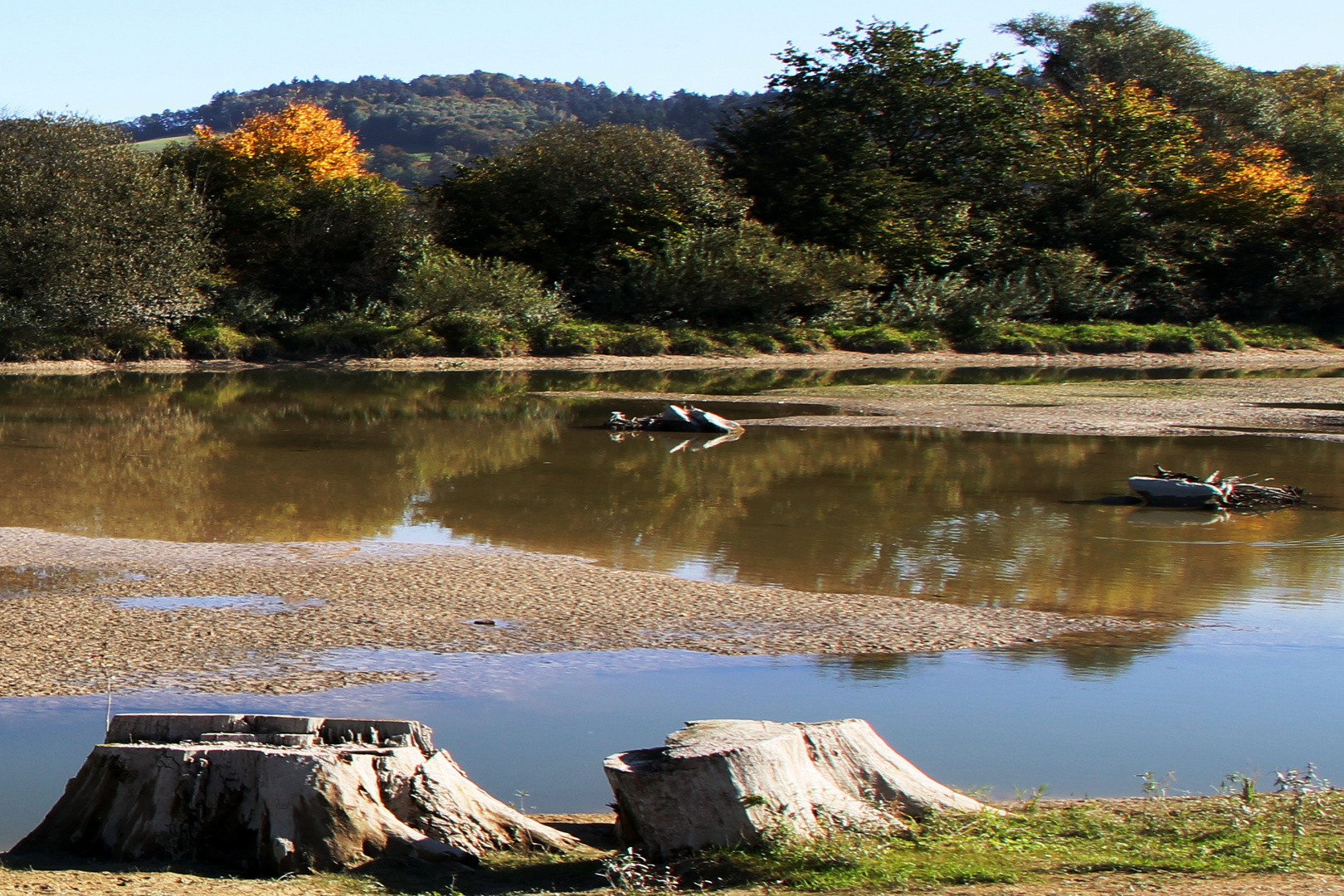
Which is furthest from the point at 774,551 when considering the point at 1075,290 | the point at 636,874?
the point at 1075,290

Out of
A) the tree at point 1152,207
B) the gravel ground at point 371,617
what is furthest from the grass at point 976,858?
the tree at point 1152,207

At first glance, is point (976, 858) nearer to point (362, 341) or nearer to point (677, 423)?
point (677, 423)

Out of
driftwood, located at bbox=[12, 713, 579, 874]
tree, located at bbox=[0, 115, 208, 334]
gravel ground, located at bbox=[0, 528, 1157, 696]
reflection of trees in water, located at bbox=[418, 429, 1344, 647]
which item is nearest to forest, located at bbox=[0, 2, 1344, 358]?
tree, located at bbox=[0, 115, 208, 334]

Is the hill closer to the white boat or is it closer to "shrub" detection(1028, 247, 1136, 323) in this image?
"shrub" detection(1028, 247, 1136, 323)

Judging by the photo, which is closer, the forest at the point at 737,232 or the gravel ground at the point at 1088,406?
the gravel ground at the point at 1088,406

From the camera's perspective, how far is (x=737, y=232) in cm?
4650

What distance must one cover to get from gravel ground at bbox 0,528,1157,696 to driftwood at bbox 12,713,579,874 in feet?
7.43

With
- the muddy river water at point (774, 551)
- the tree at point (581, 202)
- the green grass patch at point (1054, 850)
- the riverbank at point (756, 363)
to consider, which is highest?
the tree at point (581, 202)

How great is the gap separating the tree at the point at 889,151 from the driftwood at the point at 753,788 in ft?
148

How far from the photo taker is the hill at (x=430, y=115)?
142m

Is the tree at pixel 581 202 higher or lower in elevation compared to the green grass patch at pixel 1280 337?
higher

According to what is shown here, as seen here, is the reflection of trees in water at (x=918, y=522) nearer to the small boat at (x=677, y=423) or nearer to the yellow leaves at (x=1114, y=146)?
the small boat at (x=677, y=423)

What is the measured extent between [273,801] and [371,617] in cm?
432

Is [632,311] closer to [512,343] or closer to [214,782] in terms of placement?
[512,343]
